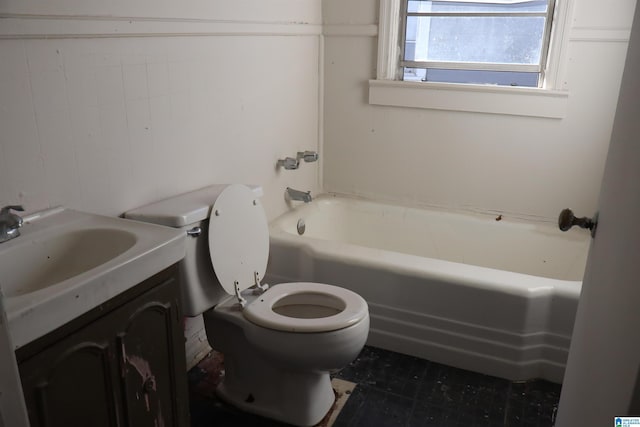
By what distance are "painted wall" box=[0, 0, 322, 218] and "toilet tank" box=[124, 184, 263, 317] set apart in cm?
9

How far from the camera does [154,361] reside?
4.11ft

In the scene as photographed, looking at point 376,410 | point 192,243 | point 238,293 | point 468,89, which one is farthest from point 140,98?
point 468,89

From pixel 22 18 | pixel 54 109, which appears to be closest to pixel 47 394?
pixel 54 109

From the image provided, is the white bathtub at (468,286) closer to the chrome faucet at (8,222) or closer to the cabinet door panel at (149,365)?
the cabinet door panel at (149,365)

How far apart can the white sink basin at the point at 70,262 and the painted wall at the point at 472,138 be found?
174 cm

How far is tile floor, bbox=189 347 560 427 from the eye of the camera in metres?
1.80

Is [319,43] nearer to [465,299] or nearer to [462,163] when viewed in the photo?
[462,163]

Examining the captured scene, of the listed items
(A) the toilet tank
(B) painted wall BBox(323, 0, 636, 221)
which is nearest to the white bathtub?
(B) painted wall BBox(323, 0, 636, 221)

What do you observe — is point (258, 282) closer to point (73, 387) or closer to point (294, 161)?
point (294, 161)

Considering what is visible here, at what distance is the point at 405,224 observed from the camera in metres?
2.77

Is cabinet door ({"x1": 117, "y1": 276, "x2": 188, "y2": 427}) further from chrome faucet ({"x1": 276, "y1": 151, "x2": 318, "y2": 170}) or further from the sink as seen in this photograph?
chrome faucet ({"x1": 276, "y1": 151, "x2": 318, "y2": 170})

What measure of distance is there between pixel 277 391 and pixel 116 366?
0.82 metres

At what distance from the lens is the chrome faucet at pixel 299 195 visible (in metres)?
2.52

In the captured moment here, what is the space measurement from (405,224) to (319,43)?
106 cm
